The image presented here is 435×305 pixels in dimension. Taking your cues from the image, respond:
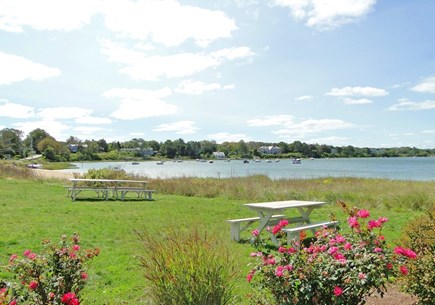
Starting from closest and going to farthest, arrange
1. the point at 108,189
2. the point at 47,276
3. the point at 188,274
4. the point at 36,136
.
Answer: the point at 47,276 → the point at 188,274 → the point at 108,189 → the point at 36,136

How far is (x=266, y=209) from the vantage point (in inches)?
271

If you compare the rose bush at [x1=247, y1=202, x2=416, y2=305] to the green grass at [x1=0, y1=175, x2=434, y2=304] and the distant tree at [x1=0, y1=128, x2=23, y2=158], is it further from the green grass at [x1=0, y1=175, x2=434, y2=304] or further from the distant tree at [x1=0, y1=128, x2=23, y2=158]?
the distant tree at [x1=0, y1=128, x2=23, y2=158]

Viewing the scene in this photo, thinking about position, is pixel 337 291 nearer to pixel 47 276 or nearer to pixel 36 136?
pixel 47 276

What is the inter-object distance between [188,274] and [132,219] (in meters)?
6.76

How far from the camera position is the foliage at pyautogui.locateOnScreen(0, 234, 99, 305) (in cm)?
251

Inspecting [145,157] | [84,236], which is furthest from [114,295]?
[145,157]

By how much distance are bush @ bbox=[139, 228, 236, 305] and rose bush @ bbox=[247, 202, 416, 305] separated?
0.46 meters

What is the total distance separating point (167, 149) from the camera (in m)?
124

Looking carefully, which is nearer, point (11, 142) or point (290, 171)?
point (290, 171)

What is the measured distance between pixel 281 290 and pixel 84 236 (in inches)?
216

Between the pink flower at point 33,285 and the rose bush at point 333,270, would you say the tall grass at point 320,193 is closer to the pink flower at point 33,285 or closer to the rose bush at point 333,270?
the rose bush at point 333,270

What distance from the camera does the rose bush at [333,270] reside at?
237cm

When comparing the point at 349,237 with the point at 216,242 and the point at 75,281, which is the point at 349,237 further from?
the point at 75,281

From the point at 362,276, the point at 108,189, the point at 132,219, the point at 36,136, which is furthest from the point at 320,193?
the point at 36,136
